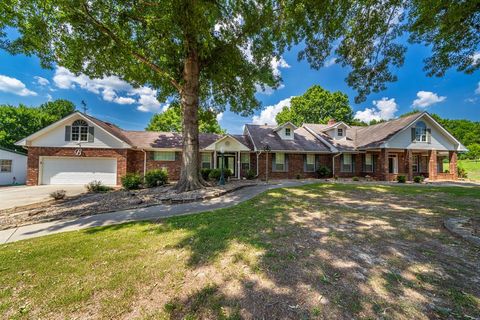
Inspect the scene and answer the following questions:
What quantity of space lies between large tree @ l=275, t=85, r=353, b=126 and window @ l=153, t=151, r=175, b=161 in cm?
2575

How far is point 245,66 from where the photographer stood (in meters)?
12.3

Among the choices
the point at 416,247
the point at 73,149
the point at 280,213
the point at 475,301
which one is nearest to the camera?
the point at 475,301

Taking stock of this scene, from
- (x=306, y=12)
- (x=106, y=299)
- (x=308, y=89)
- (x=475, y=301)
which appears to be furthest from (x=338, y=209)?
(x=308, y=89)

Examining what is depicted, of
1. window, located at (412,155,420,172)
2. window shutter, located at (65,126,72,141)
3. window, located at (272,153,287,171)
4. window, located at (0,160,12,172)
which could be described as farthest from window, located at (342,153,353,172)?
window, located at (0,160,12,172)

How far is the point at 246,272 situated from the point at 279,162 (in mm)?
15775

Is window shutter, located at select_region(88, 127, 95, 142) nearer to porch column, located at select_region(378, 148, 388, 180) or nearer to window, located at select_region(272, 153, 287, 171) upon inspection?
window, located at select_region(272, 153, 287, 171)

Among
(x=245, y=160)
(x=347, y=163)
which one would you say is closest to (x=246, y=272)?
(x=245, y=160)

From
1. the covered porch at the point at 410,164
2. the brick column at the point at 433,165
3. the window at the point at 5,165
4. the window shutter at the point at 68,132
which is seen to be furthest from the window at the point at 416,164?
the window at the point at 5,165

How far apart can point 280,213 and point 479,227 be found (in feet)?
15.2

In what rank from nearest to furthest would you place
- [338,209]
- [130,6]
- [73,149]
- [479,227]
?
[479,227] → [338,209] → [130,6] → [73,149]

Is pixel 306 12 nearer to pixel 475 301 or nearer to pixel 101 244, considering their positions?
pixel 475 301

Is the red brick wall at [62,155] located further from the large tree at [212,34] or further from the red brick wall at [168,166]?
the large tree at [212,34]

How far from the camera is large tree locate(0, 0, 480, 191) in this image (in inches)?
290

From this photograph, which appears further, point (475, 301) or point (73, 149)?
point (73, 149)
